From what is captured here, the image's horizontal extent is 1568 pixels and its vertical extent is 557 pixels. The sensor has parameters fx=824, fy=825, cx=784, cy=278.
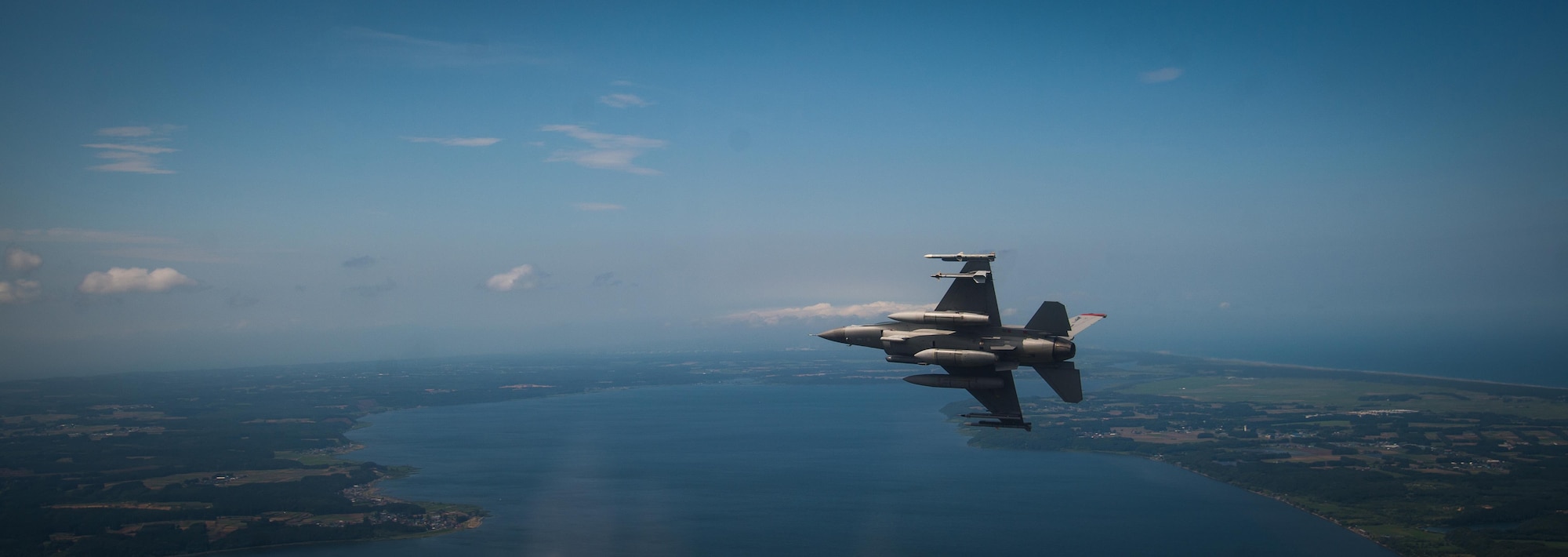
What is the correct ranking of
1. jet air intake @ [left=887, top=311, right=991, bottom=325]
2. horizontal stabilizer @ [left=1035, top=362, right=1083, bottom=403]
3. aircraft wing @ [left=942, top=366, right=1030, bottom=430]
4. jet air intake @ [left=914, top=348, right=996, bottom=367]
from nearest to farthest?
jet air intake @ [left=914, top=348, right=996, bottom=367] → jet air intake @ [left=887, top=311, right=991, bottom=325] → horizontal stabilizer @ [left=1035, top=362, right=1083, bottom=403] → aircraft wing @ [left=942, top=366, right=1030, bottom=430]

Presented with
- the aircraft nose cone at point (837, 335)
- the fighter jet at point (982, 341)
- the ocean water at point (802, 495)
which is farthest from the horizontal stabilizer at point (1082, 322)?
the ocean water at point (802, 495)

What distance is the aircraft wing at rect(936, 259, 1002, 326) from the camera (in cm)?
1947

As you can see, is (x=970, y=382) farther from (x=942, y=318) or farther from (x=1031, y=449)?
(x=1031, y=449)

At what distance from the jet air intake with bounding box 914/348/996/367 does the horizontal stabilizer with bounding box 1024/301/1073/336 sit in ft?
4.47

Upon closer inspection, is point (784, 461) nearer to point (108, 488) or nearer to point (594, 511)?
point (594, 511)

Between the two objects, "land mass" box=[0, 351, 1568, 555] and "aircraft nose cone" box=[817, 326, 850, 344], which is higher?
"aircraft nose cone" box=[817, 326, 850, 344]

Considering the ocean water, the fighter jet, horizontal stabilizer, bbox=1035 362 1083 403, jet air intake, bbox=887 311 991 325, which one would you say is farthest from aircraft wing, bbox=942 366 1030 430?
the ocean water

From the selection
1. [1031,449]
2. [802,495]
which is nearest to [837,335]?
[802,495]

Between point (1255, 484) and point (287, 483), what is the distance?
76.4 metres

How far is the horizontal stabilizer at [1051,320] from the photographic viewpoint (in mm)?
19359

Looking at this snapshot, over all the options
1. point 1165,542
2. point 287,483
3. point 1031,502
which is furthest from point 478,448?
point 1165,542

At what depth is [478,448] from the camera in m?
91.1

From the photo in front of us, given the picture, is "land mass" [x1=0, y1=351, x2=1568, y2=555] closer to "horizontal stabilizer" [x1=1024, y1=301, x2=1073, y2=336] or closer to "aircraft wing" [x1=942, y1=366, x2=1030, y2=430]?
"aircraft wing" [x1=942, y1=366, x2=1030, y2=430]

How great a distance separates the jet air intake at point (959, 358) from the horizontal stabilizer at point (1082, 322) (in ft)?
6.93
